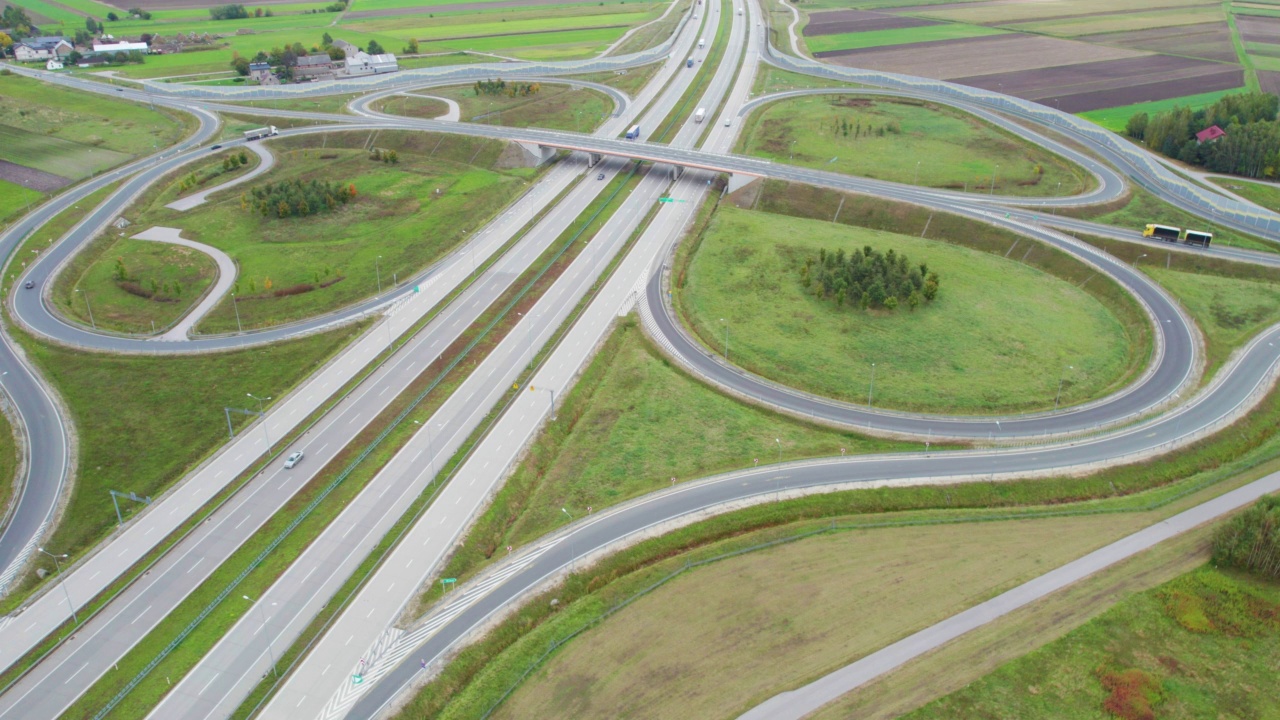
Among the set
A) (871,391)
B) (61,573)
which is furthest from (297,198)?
(871,391)

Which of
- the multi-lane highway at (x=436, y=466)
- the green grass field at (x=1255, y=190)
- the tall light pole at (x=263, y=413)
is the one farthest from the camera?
the green grass field at (x=1255, y=190)

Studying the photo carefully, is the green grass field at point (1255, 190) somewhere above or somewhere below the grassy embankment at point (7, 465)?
above

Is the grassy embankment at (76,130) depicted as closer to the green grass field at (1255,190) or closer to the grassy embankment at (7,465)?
the grassy embankment at (7,465)

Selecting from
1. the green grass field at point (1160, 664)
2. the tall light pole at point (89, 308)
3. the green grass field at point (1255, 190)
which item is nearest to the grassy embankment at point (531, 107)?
the tall light pole at point (89, 308)

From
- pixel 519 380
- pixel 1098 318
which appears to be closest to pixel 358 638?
pixel 519 380

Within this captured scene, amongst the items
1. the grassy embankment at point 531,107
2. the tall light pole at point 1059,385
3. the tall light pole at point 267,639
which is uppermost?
the grassy embankment at point 531,107

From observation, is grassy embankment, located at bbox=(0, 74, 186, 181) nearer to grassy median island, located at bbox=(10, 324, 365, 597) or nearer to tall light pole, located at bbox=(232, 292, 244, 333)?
tall light pole, located at bbox=(232, 292, 244, 333)

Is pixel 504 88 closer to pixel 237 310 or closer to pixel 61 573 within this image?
pixel 237 310
